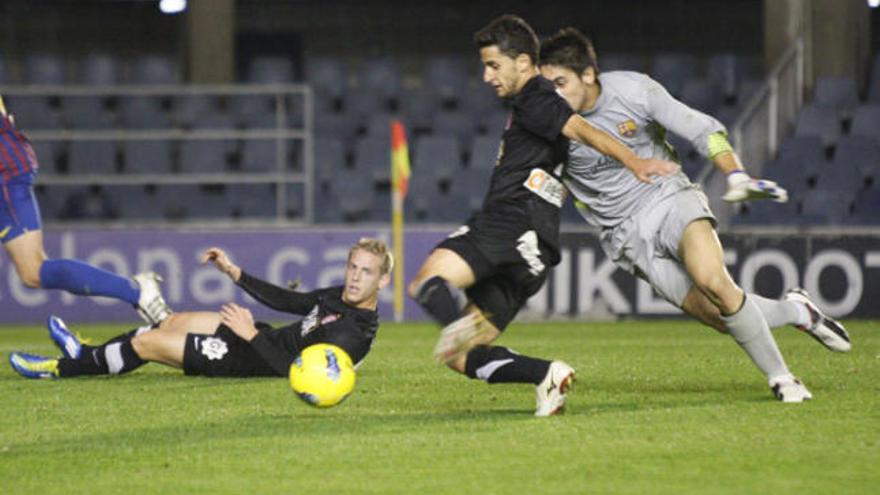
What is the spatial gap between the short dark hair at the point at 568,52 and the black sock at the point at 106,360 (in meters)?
2.88

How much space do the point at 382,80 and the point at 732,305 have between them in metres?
13.3

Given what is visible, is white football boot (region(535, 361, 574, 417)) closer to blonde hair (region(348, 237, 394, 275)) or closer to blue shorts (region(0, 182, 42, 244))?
blonde hair (region(348, 237, 394, 275))

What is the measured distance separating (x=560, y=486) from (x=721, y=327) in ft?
9.57

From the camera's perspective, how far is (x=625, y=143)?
765 cm

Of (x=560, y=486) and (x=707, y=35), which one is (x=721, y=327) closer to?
(x=560, y=486)

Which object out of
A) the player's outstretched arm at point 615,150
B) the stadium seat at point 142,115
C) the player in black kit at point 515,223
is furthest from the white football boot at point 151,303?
the stadium seat at point 142,115

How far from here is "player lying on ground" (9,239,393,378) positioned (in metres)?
7.91

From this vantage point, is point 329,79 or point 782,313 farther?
point 329,79

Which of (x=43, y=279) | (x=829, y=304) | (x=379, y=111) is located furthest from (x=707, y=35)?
(x=43, y=279)

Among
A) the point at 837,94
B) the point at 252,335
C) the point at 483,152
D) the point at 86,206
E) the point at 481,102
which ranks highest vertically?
the point at 837,94

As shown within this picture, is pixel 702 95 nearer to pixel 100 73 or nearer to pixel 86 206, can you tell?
pixel 86 206

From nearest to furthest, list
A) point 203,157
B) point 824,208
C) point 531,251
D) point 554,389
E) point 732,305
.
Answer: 1. point 531,251
2. point 554,389
3. point 732,305
4. point 824,208
5. point 203,157

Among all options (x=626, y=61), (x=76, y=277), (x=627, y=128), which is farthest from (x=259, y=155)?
(x=627, y=128)

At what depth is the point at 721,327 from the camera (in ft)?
26.1
